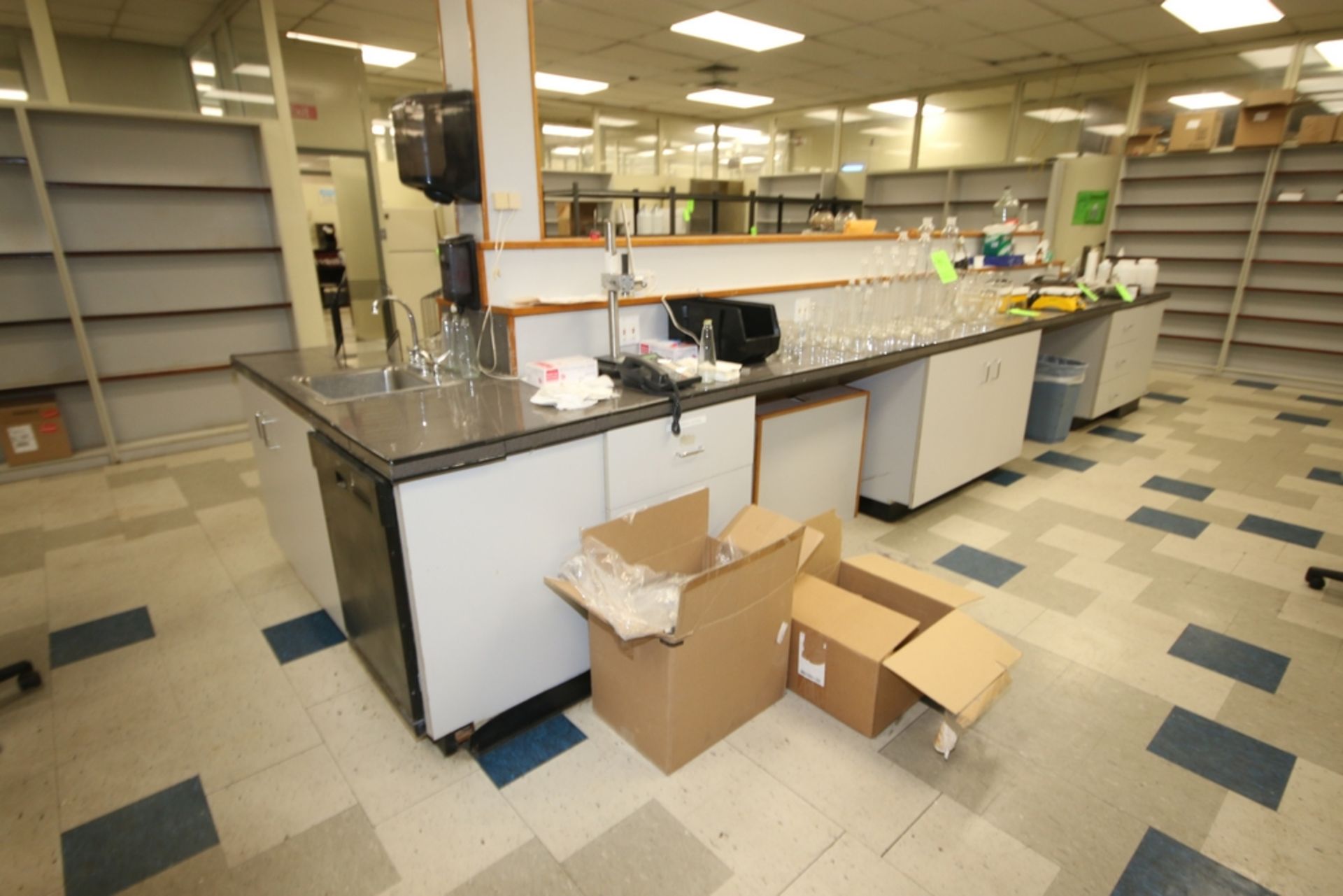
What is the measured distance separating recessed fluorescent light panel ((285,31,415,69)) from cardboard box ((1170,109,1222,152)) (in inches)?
271

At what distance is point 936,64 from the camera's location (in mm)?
6273

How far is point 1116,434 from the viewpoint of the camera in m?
4.29

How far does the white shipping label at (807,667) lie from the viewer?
179 cm

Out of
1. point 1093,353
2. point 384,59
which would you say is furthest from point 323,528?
point 384,59

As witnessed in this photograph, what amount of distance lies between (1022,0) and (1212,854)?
521cm

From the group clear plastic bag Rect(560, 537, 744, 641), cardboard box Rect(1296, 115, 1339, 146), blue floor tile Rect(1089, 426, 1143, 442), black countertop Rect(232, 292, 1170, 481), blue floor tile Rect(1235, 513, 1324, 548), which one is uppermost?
cardboard box Rect(1296, 115, 1339, 146)

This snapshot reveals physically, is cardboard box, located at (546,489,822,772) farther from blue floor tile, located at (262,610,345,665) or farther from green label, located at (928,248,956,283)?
green label, located at (928,248,956,283)

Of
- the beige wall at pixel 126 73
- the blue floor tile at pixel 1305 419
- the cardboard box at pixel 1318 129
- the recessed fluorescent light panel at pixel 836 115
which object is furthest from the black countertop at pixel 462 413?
the recessed fluorescent light panel at pixel 836 115

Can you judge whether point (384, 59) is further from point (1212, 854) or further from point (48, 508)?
point (1212, 854)

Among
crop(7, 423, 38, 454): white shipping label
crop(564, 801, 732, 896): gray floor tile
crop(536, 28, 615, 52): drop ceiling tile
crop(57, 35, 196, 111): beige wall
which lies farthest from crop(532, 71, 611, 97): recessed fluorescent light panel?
crop(564, 801, 732, 896): gray floor tile

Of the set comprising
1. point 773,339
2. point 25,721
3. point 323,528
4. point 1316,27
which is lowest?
point 25,721

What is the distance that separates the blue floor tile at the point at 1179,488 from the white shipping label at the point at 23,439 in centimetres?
595

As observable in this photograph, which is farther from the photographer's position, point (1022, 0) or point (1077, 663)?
point (1022, 0)

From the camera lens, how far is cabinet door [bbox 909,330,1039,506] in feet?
9.25
